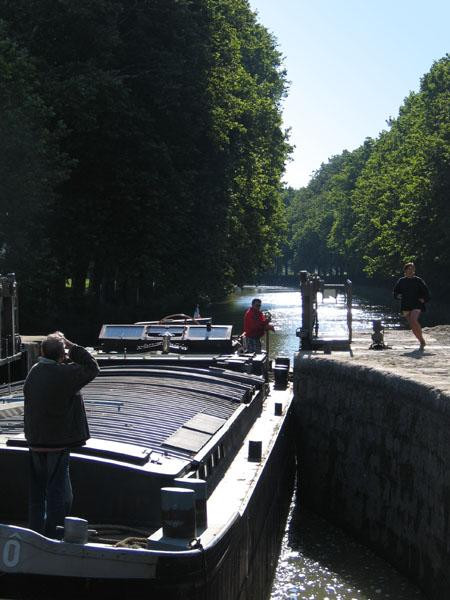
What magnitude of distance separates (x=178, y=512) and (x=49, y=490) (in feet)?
3.81

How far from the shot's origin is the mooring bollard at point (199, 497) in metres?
7.37

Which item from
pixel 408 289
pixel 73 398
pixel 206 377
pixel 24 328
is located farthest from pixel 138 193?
pixel 73 398

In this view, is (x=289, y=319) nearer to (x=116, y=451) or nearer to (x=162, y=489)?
(x=116, y=451)

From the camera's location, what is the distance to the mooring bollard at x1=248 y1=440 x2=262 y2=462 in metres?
11.1

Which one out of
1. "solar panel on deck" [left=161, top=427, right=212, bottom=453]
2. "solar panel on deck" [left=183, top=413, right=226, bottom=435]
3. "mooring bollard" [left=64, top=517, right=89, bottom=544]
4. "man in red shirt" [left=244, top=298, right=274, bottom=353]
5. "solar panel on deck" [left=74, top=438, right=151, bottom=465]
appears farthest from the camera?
"man in red shirt" [left=244, top=298, right=274, bottom=353]

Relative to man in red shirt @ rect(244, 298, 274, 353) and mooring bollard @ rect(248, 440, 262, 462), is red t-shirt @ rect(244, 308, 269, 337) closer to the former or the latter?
man in red shirt @ rect(244, 298, 274, 353)

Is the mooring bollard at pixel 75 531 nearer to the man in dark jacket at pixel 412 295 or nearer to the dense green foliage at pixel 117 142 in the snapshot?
the man in dark jacket at pixel 412 295

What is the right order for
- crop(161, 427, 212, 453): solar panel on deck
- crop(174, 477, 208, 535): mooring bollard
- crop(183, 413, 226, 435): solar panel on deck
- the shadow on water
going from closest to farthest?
crop(174, 477, 208, 535): mooring bollard, crop(161, 427, 212, 453): solar panel on deck, crop(183, 413, 226, 435): solar panel on deck, the shadow on water

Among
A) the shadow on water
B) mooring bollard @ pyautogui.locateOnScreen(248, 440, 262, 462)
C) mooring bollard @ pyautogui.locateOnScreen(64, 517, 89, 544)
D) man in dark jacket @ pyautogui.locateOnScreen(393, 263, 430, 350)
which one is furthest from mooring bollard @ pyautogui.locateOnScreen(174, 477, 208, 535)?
man in dark jacket @ pyautogui.locateOnScreen(393, 263, 430, 350)

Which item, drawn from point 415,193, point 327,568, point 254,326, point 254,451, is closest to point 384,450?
point 327,568

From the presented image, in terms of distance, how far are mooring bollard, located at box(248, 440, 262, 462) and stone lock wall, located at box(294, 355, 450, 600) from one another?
6.41 feet

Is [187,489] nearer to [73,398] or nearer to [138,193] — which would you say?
[73,398]

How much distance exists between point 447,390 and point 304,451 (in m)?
5.24

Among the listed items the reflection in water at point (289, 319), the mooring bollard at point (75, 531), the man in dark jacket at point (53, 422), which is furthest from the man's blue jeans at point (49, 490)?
the reflection in water at point (289, 319)
